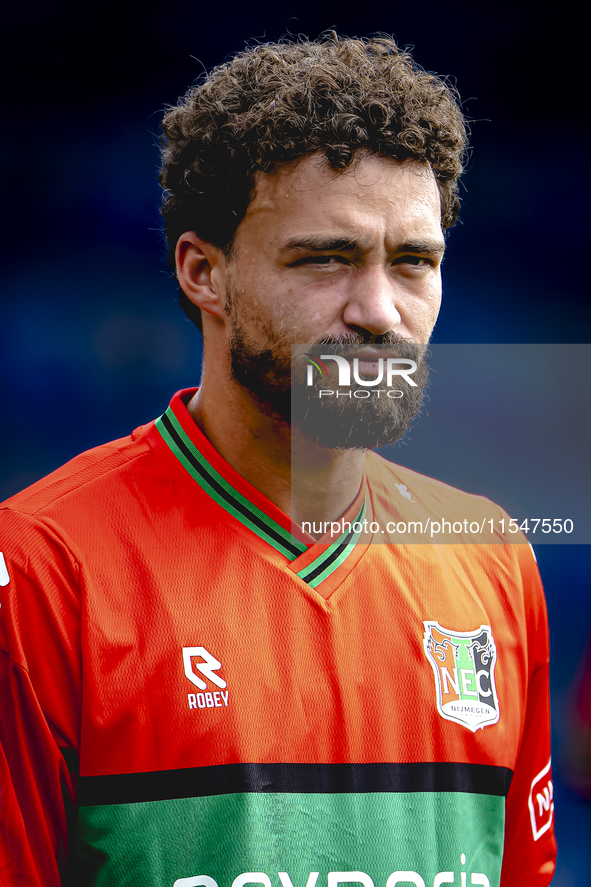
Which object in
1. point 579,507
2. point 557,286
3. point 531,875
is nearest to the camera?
point 531,875

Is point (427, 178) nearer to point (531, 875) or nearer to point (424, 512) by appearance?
point (424, 512)

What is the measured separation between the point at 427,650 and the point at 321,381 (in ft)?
1.89

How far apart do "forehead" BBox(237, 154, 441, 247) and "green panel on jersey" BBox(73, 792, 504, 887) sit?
3.26 ft

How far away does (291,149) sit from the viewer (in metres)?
1.34

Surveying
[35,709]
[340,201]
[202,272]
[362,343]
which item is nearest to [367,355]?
[362,343]

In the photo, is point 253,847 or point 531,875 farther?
point 531,875

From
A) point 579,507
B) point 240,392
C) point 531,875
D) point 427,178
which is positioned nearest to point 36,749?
point 240,392

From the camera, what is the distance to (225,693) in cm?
128

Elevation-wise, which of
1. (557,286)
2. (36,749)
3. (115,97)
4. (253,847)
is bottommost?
(253,847)

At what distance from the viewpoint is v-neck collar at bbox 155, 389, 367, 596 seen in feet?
4.67

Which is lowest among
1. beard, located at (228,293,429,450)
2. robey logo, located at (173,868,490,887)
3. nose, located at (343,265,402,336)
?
robey logo, located at (173,868,490,887)

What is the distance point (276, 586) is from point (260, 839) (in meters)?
0.42

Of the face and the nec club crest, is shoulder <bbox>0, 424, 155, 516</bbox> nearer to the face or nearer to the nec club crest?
the face

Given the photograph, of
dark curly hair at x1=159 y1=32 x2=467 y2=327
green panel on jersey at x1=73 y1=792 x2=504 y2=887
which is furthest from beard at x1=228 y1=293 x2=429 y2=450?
green panel on jersey at x1=73 y1=792 x2=504 y2=887
